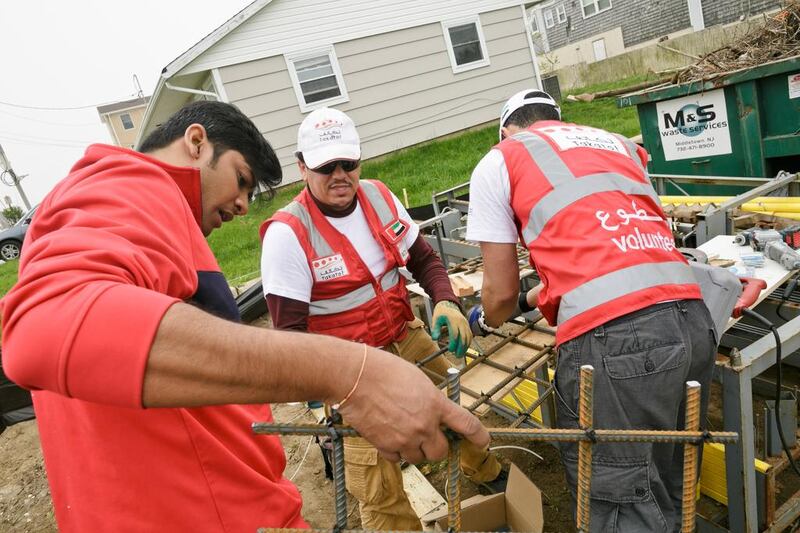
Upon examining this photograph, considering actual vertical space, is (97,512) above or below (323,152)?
below

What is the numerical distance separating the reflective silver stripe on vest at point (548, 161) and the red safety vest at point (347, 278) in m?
0.97

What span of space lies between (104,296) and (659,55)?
66.9 feet

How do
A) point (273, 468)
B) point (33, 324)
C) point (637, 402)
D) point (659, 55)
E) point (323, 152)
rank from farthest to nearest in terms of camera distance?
point (659, 55)
point (323, 152)
point (637, 402)
point (273, 468)
point (33, 324)

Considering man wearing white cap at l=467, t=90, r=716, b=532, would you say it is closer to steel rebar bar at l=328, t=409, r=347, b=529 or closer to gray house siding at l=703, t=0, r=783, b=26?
steel rebar bar at l=328, t=409, r=347, b=529

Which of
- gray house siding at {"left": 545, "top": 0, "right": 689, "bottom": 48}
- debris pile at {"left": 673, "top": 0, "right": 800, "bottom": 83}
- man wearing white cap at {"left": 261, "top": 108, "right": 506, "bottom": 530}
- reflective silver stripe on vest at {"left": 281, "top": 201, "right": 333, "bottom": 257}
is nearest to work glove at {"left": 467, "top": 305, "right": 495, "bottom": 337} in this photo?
man wearing white cap at {"left": 261, "top": 108, "right": 506, "bottom": 530}

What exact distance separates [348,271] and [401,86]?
1042cm

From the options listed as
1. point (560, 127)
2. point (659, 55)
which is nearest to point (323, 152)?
point (560, 127)

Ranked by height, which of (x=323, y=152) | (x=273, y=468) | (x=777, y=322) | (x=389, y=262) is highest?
(x=323, y=152)

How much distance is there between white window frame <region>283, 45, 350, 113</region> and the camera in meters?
11.0

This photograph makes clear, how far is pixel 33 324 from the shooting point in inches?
28.5

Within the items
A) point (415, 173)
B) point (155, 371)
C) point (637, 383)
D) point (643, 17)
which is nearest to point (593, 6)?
point (643, 17)

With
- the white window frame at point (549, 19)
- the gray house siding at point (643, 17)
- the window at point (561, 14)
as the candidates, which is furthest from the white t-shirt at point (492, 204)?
the white window frame at point (549, 19)

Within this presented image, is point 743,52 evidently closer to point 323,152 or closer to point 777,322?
point 777,322

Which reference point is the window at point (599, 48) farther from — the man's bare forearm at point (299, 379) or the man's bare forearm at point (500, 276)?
the man's bare forearm at point (299, 379)
